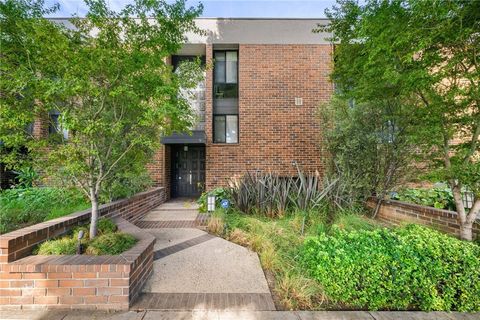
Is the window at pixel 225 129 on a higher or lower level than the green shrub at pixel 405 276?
higher

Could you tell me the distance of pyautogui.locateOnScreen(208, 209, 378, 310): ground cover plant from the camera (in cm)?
253

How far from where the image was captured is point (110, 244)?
2.86 meters

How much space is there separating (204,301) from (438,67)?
4.55m

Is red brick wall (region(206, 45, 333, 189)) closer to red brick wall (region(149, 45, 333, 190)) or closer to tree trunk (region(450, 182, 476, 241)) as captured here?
red brick wall (region(149, 45, 333, 190))

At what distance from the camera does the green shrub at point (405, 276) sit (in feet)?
7.83

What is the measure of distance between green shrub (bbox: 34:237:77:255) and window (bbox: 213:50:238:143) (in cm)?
664

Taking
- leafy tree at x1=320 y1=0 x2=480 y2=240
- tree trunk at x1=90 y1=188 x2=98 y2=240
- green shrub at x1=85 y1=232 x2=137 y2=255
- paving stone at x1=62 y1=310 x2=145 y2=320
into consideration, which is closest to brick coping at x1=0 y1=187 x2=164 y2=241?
tree trunk at x1=90 y1=188 x2=98 y2=240

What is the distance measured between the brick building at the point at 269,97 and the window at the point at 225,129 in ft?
0.89

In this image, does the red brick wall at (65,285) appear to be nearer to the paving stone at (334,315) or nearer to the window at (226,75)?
the paving stone at (334,315)

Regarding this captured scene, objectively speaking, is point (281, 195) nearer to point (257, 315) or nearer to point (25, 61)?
point (257, 315)

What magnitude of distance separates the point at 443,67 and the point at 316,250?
3.06 meters

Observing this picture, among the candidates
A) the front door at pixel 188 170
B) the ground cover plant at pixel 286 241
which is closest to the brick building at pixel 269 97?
the front door at pixel 188 170

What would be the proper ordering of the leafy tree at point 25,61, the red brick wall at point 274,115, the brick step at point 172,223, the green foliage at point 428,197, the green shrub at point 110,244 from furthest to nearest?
the red brick wall at point 274,115, the brick step at point 172,223, the green foliage at point 428,197, the green shrub at point 110,244, the leafy tree at point 25,61

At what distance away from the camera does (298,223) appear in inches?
170
